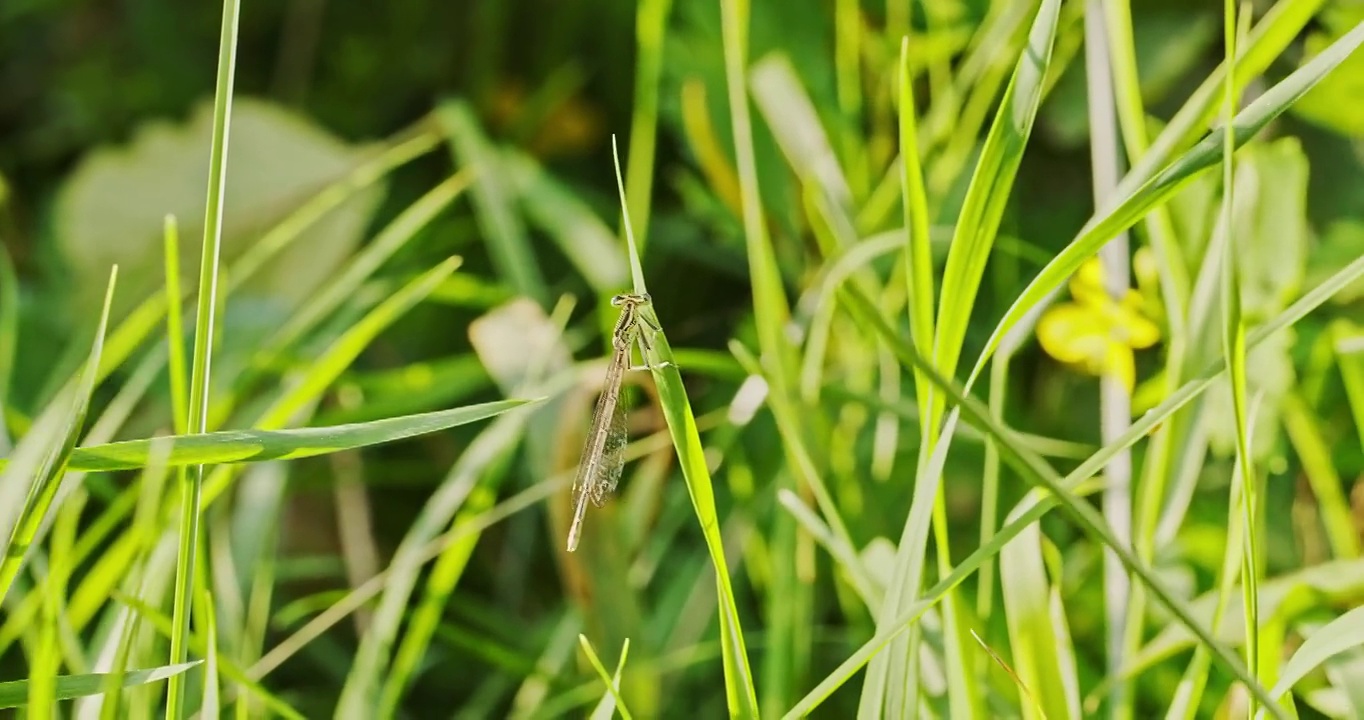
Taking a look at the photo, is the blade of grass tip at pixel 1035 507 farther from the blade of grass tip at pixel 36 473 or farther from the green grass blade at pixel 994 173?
the blade of grass tip at pixel 36 473

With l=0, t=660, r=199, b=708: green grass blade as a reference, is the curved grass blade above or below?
above

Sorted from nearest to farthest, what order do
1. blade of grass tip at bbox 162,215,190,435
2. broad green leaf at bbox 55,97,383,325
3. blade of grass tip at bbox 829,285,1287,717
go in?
blade of grass tip at bbox 829,285,1287,717, blade of grass tip at bbox 162,215,190,435, broad green leaf at bbox 55,97,383,325

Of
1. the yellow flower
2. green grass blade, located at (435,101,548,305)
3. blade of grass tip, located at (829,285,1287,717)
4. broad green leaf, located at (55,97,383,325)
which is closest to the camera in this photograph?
blade of grass tip, located at (829,285,1287,717)

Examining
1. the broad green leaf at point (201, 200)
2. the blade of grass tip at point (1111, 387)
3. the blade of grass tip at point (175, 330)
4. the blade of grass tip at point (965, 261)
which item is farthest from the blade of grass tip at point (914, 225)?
the broad green leaf at point (201, 200)

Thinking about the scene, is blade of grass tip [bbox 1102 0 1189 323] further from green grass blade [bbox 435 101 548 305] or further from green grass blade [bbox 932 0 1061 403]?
green grass blade [bbox 435 101 548 305]

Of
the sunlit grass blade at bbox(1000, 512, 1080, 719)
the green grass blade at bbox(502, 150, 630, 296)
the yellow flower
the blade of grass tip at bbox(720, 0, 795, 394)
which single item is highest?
the green grass blade at bbox(502, 150, 630, 296)

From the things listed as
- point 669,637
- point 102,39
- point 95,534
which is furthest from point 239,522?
point 102,39

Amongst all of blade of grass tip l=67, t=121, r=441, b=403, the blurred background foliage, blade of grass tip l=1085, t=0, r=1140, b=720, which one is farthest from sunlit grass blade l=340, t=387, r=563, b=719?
blade of grass tip l=1085, t=0, r=1140, b=720

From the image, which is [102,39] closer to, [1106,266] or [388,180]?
[388,180]

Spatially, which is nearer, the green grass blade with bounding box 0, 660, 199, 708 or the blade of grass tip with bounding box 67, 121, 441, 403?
the green grass blade with bounding box 0, 660, 199, 708
